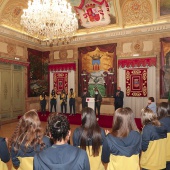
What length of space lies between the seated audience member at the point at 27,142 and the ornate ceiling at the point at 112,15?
8.53m

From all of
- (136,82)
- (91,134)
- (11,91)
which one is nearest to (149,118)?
(91,134)

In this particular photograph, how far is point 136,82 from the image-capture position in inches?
409

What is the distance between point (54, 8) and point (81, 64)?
5602 millimetres

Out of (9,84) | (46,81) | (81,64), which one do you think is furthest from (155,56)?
(9,84)

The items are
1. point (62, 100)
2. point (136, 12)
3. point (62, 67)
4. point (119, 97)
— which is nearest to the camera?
point (119, 97)

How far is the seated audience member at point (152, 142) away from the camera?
2869 mm

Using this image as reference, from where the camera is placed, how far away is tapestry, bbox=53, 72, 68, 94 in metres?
12.3

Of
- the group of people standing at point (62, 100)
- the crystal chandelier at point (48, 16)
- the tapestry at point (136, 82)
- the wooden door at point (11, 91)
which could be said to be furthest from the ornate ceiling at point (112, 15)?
the group of people standing at point (62, 100)

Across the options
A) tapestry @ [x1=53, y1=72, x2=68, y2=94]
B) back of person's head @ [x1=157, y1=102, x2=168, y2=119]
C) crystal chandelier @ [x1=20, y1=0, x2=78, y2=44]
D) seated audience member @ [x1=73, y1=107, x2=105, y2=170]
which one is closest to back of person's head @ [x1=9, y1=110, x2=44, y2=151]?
seated audience member @ [x1=73, y1=107, x2=105, y2=170]

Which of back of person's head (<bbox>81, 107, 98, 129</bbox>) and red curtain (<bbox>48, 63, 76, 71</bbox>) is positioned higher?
red curtain (<bbox>48, 63, 76, 71</bbox>)

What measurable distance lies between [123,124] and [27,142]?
116 centimetres

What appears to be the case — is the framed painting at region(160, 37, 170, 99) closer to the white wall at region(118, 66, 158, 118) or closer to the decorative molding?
→ the white wall at region(118, 66, 158, 118)

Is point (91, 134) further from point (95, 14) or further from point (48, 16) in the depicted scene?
point (95, 14)

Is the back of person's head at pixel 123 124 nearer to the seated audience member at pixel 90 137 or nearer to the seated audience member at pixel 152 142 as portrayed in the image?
the seated audience member at pixel 90 137
